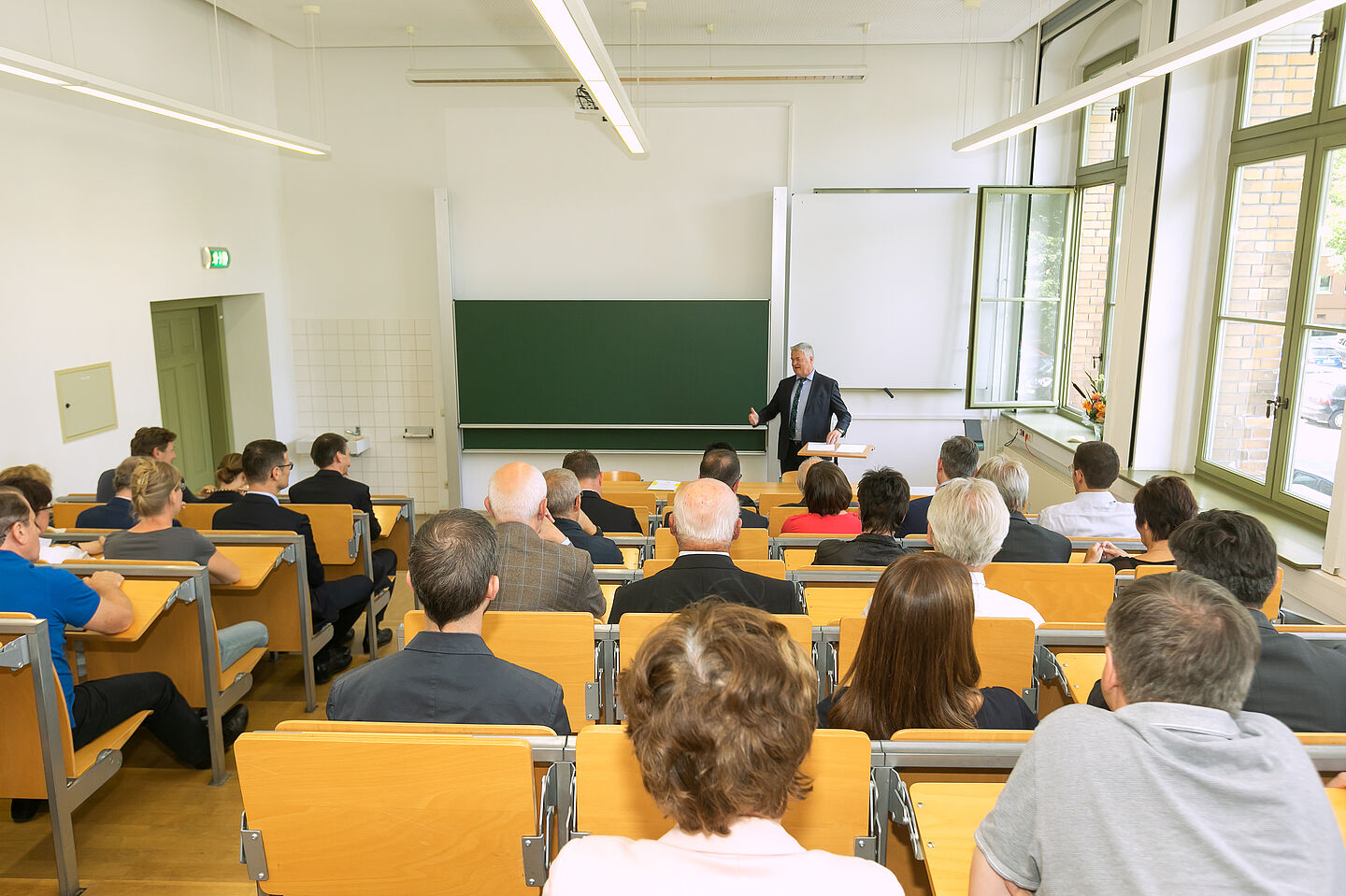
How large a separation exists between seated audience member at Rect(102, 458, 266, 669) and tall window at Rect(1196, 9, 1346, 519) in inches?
208

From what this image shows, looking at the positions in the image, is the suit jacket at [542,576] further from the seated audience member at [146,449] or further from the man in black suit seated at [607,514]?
the seated audience member at [146,449]

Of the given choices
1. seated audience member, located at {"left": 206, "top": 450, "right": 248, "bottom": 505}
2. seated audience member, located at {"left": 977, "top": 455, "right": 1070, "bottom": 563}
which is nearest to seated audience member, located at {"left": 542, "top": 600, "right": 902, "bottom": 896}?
seated audience member, located at {"left": 977, "top": 455, "right": 1070, "bottom": 563}

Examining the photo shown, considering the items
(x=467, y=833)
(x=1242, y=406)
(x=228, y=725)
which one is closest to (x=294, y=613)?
(x=228, y=725)

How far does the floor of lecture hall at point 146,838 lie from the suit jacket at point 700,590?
5.26 ft

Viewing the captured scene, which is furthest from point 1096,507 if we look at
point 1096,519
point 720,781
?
point 720,781

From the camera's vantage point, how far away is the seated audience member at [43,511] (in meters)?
3.51

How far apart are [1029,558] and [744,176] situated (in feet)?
16.1

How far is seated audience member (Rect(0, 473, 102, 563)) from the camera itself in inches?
138

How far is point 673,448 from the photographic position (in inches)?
307

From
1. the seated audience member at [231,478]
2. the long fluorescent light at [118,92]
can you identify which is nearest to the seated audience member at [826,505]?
the seated audience member at [231,478]

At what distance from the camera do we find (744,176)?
7.45 metres

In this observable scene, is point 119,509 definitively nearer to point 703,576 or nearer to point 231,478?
point 231,478

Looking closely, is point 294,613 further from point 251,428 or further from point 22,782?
point 251,428

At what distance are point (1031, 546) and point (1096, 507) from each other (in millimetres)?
881
